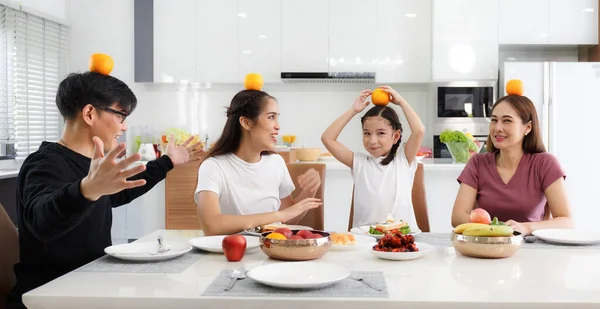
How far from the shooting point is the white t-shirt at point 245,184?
7.69 ft

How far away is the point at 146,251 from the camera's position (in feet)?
5.38

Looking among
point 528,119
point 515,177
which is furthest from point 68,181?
point 528,119

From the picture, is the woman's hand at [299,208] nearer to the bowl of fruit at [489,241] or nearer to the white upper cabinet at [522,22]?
the bowl of fruit at [489,241]

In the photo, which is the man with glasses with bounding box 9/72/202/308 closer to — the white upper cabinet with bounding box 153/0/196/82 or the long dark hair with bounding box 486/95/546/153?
the long dark hair with bounding box 486/95/546/153

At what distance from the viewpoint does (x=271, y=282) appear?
1248 millimetres

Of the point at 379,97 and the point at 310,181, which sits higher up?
the point at 379,97

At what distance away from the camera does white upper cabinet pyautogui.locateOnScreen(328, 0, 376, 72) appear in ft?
17.2

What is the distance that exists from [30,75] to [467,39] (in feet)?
12.5

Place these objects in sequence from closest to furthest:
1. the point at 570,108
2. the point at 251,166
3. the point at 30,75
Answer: the point at 251,166 → the point at 570,108 → the point at 30,75

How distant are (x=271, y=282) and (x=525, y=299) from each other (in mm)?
534

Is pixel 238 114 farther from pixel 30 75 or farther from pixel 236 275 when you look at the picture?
pixel 30 75

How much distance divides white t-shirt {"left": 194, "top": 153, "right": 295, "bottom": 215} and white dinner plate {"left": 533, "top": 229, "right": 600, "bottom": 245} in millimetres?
1057

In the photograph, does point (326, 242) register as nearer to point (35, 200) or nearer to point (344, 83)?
point (35, 200)

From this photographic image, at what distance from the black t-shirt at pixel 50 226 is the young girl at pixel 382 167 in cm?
114
